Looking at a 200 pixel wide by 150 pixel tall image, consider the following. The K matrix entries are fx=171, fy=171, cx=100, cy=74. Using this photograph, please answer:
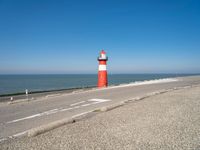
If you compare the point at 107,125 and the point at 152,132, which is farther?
the point at 107,125

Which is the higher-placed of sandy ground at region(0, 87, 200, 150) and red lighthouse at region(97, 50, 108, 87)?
red lighthouse at region(97, 50, 108, 87)

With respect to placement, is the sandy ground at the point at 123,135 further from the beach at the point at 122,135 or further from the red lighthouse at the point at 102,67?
the red lighthouse at the point at 102,67

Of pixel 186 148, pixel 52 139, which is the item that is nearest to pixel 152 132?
pixel 186 148

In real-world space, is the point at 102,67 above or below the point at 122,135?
above

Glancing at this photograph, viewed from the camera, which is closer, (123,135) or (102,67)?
(123,135)

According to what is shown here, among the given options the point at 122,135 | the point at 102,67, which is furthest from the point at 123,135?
the point at 102,67

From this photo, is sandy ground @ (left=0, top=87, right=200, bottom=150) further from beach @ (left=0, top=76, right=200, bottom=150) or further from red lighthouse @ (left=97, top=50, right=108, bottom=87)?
red lighthouse @ (left=97, top=50, right=108, bottom=87)

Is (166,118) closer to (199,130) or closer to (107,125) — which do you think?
(199,130)

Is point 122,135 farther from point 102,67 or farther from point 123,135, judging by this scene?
point 102,67

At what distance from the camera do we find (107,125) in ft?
15.6

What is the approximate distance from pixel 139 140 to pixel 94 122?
5.70ft

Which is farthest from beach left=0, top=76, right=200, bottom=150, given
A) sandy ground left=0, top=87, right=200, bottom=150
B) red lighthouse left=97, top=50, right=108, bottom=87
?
red lighthouse left=97, top=50, right=108, bottom=87

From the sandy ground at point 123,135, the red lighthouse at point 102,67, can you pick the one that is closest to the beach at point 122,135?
the sandy ground at point 123,135

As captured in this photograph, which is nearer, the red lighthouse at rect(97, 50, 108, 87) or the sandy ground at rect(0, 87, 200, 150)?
the sandy ground at rect(0, 87, 200, 150)
